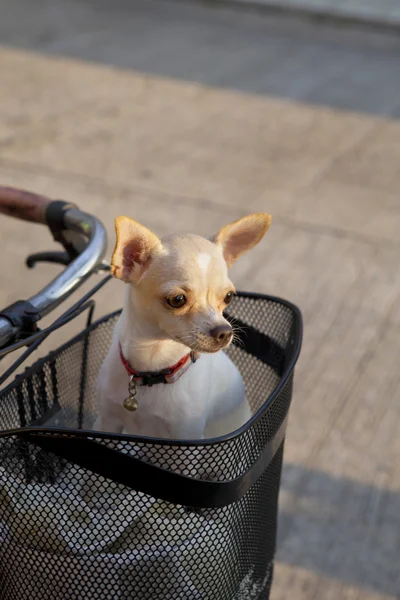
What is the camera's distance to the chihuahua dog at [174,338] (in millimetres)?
1490

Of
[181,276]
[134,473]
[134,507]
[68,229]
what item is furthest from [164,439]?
[68,229]

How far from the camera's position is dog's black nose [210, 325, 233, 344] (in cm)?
142

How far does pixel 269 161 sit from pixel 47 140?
145 centimetres

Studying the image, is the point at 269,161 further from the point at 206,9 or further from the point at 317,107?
the point at 206,9

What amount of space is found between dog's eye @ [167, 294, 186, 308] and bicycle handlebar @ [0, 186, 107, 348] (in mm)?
186

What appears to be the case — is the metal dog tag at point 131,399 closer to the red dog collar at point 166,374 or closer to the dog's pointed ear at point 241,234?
the red dog collar at point 166,374

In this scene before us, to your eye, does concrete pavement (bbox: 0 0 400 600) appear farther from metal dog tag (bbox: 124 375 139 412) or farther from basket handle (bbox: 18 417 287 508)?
basket handle (bbox: 18 417 287 508)

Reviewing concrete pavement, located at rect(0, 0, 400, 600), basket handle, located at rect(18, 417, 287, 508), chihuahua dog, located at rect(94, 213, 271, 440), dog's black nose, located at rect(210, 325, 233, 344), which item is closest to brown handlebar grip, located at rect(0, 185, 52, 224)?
chihuahua dog, located at rect(94, 213, 271, 440)

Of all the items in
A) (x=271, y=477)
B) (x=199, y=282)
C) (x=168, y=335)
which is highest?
(x=199, y=282)

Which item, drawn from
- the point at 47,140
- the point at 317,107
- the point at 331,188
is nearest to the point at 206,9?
the point at 317,107

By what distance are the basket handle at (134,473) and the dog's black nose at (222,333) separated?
0.94ft

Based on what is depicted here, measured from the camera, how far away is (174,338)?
154 centimetres

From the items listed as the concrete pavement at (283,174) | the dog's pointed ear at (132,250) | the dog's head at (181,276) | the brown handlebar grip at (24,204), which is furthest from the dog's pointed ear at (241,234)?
the concrete pavement at (283,174)

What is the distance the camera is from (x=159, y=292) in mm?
1517
